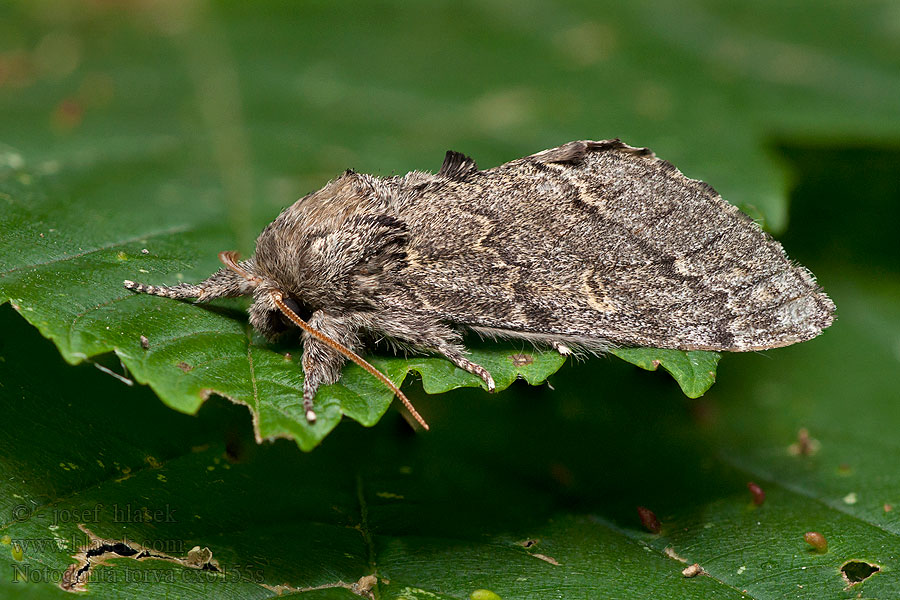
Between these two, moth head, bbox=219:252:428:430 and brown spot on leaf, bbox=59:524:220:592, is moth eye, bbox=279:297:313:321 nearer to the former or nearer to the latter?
moth head, bbox=219:252:428:430

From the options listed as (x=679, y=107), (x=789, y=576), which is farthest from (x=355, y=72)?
(x=789, y=576)

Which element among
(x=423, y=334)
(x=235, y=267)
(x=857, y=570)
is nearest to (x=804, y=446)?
(x=857, y=570)

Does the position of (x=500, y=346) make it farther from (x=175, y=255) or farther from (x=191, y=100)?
(x=191, y=100)

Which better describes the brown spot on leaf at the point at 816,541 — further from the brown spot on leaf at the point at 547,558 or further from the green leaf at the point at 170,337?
the brown spot on leaf at the point at 547,558

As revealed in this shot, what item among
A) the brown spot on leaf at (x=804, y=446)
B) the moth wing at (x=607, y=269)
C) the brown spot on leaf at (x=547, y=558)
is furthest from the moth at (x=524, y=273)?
the brown spot on leaf at (x=804, y=446)

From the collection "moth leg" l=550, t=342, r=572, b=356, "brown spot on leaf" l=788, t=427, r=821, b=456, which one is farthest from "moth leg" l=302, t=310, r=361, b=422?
"brown spot on leaf" l=788, t=427, r=821, b=456
